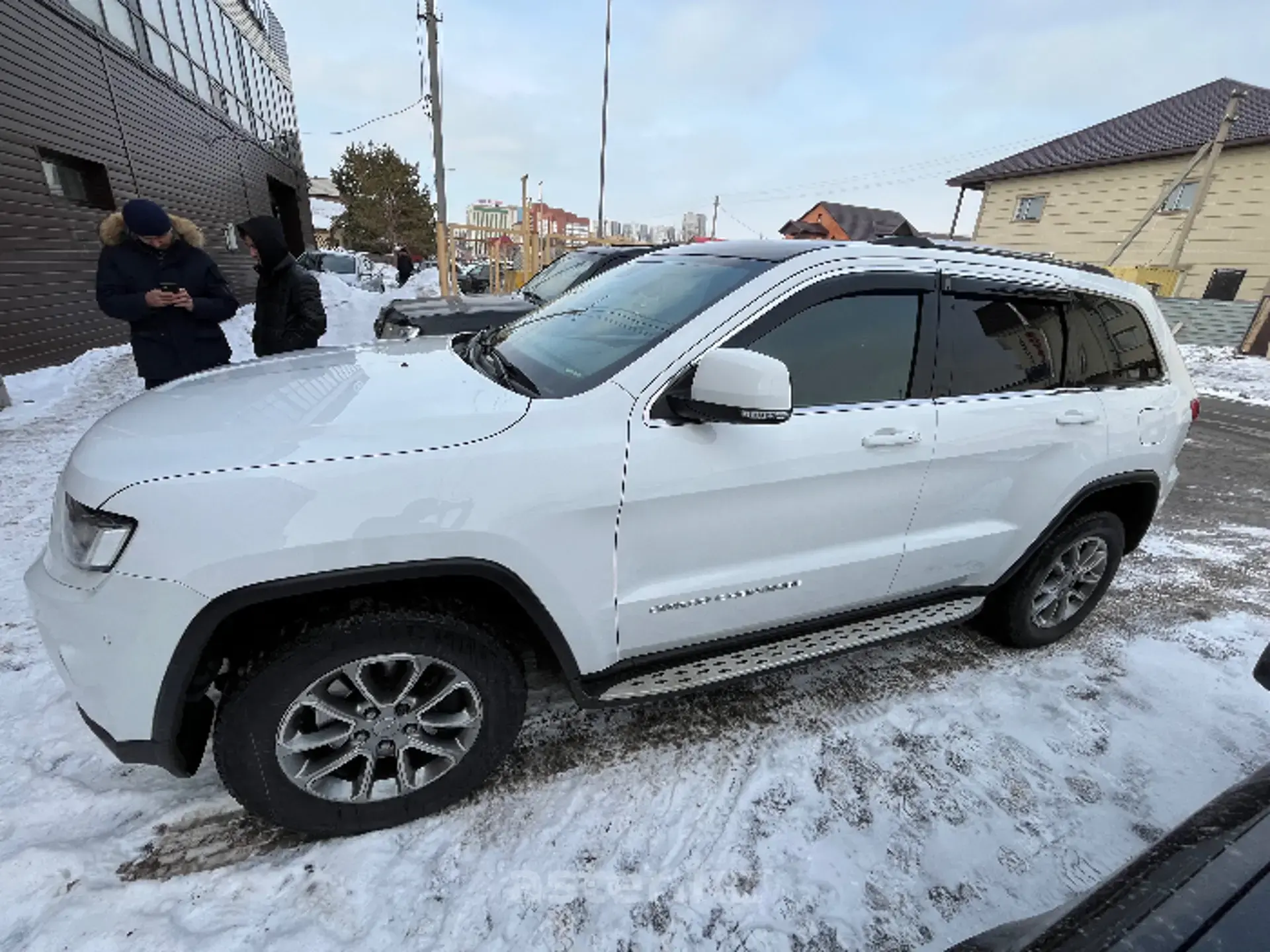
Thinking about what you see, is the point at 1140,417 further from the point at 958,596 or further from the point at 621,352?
the point at 621,352

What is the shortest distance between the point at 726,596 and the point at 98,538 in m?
1.72

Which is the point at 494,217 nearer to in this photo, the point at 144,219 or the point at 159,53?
the point at 159,53

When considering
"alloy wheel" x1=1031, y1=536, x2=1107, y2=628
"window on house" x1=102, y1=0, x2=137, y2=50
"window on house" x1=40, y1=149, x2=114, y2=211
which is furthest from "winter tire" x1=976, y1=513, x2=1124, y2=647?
"window on house" x1=102, y1=0, x2=137, y2=50

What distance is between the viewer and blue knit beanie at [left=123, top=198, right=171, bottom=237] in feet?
11.0

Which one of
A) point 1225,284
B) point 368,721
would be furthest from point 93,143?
point 1225,284

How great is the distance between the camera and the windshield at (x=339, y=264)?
63.2 feet

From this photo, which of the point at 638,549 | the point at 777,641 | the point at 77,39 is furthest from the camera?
the point at 77,39

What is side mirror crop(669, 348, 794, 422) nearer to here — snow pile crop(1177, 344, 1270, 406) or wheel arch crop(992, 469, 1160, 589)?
wheel arch crop(992, 469, 1160, 589)

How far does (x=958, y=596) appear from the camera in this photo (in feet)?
8.79

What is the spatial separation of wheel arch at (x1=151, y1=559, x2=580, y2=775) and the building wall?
1870cm

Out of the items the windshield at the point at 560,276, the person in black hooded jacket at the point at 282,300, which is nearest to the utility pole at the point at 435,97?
the windshield at the point at 560,276

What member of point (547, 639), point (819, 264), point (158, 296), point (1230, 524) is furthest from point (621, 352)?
point (1230, 524)

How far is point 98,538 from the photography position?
4.95 feet

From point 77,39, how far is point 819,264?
456 inches
